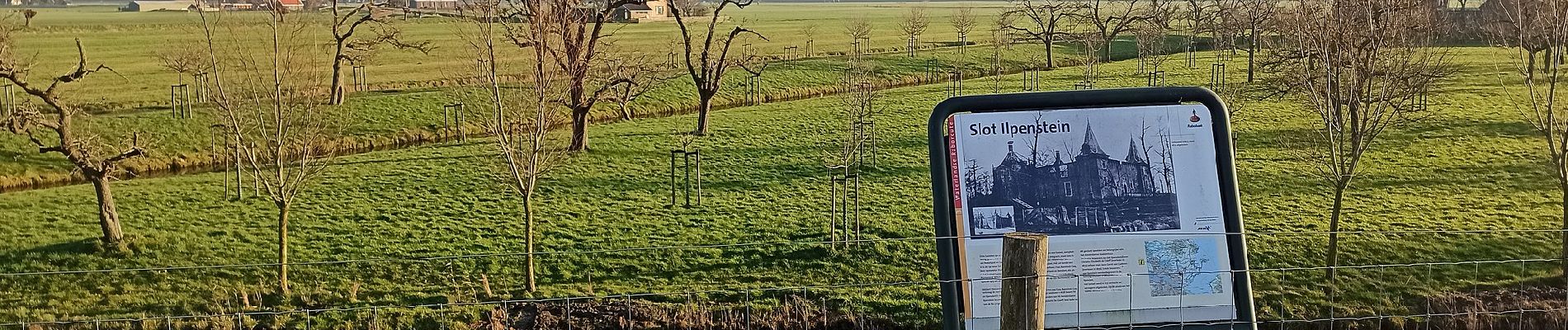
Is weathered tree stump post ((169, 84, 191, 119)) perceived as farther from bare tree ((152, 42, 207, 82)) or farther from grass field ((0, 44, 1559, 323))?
grass field ((0, 44, 1559, 323))

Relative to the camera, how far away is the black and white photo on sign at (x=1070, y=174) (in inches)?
255

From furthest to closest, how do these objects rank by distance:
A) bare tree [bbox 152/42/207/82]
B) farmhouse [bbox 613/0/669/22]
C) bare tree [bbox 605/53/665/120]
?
farmhouse [bbox 613/0/669/22], bare tree [bbox 605/53/665/120], bare tree [bbox 152/42/207/82]

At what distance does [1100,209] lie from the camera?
6516 mm

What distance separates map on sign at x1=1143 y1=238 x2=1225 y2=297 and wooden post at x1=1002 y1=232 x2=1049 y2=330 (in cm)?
172

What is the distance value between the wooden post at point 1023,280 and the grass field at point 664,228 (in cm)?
619

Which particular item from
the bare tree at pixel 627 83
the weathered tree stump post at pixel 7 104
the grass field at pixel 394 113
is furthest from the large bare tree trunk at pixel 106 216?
the weathered tree stump post at pixel 7 104

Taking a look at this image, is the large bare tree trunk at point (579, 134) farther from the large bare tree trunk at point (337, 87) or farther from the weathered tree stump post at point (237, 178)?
the large bare tree trunk at point (337, 87)

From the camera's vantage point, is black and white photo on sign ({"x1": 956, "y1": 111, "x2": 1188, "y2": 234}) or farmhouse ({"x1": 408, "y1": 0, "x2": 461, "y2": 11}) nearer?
black and white photo on sign ({"x1": 956, "y1": 111, "x2": 1188, "y2": 234})

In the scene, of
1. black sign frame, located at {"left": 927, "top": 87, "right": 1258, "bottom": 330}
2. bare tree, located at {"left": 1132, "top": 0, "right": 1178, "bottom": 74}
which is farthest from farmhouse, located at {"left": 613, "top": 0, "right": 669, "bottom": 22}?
black sign frame, located at {"left": 927, "top": 87, "right": 1258, "bottom": 330}

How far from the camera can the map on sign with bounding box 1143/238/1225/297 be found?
21.2 ft

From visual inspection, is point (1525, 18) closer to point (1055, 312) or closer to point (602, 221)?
point (1055, 312)

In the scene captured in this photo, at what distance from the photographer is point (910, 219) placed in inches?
647

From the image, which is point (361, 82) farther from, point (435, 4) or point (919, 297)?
point (435, 4)

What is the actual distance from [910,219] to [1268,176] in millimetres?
7596
